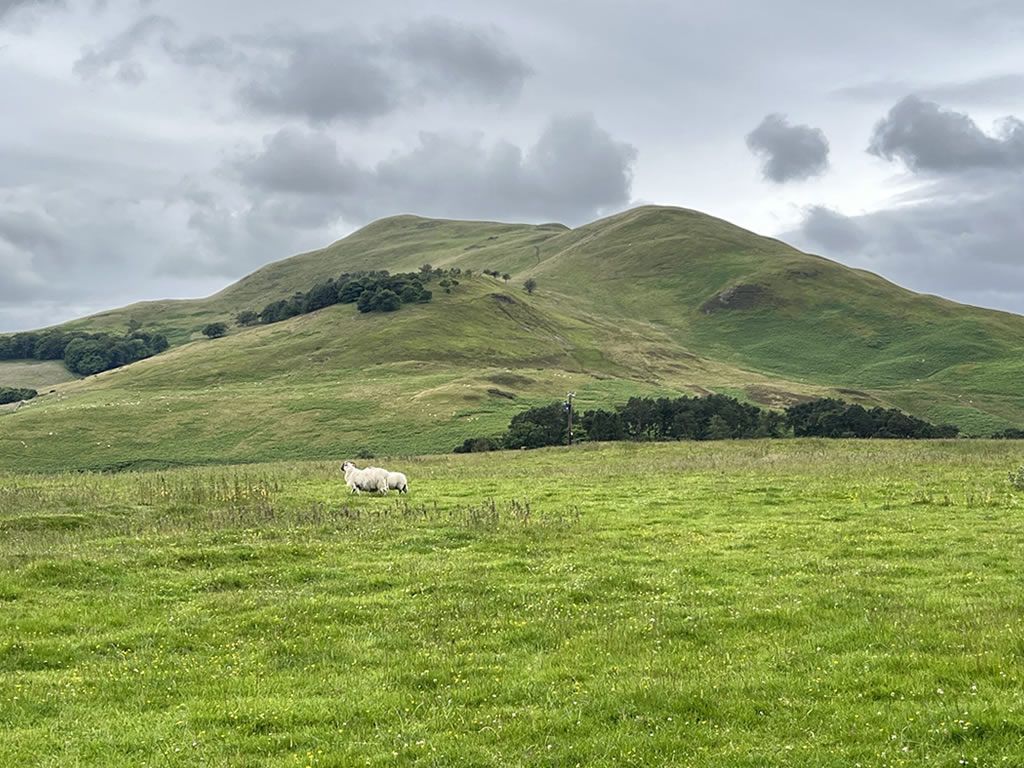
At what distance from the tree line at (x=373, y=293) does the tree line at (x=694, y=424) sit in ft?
294

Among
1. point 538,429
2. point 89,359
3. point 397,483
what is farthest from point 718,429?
point 89,359

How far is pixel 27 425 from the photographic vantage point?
9756 centimetres

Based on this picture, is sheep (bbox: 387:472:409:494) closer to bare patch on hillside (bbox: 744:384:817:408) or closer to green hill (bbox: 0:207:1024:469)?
green hill (bbox: 0:207:1024:469)

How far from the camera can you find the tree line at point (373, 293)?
170000 millimetres

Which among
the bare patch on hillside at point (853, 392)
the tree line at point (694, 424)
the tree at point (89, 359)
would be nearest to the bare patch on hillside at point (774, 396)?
the bare patch on hillside at point (853, 392)

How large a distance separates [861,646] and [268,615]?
11437 mm

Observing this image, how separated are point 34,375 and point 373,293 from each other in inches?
3244

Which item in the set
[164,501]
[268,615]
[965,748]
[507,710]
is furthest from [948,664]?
[164,501]

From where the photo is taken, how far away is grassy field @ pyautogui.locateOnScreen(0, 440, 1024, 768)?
10641mm

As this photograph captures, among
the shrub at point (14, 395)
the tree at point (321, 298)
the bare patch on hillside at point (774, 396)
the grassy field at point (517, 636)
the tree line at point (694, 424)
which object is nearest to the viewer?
the grassy field at point (517, 636)

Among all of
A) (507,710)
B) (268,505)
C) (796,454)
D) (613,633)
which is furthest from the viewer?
(796,454)

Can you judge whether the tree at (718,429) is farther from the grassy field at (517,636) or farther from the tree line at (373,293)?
the tree line at (373,293)

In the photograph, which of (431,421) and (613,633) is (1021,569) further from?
(431,421)

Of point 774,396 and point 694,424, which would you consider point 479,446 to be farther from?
point 774,396
